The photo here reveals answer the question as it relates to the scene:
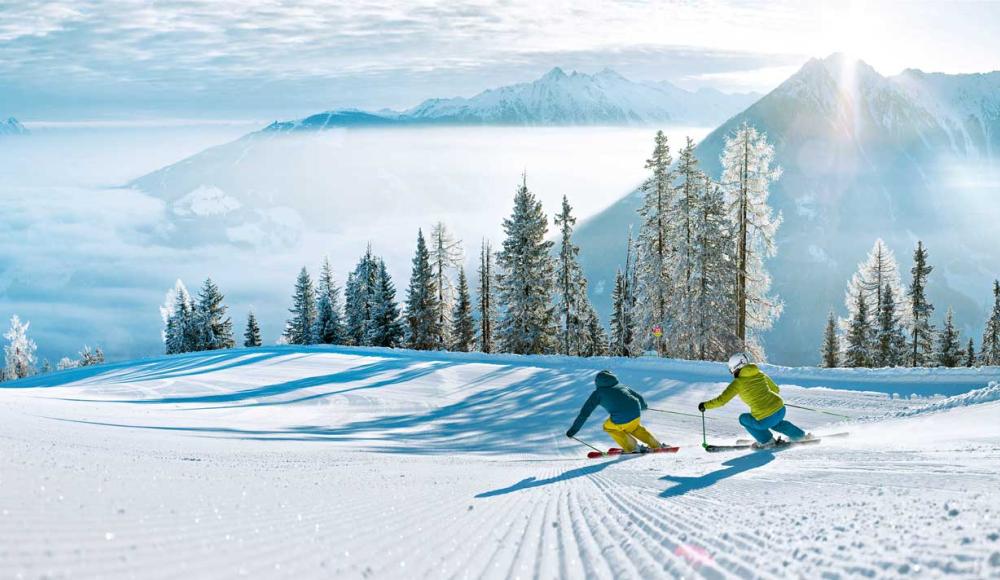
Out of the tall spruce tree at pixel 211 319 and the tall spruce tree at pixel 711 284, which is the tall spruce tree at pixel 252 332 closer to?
the tall spruce tree at pixel 211 319

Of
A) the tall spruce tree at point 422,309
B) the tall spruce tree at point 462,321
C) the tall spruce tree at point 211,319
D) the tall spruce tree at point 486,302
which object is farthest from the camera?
the tall spruce tree at point 211,319

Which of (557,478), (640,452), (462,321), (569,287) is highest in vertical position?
(569,287)

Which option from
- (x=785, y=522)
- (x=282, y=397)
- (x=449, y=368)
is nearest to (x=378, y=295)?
(x=449, y=368)

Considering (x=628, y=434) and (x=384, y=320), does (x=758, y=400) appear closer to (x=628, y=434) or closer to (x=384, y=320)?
(x=628, y=434)

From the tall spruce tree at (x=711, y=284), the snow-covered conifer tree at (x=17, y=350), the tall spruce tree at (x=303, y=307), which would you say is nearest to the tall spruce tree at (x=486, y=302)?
the tall spruce tree at (x=303, y=307)

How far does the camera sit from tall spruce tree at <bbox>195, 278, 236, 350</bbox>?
5912cm

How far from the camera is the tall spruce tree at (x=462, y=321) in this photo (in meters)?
53.8

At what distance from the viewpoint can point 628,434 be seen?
34.7 ft

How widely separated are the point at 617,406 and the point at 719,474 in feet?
9.77

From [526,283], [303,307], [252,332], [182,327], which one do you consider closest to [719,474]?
[526,283]

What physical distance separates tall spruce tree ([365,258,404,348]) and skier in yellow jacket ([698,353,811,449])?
138 ft

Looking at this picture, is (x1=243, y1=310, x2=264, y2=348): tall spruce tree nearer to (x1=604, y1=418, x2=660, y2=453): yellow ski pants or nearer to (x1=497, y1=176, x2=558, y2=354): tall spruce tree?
(x1=497, y1=176, x2=558, y2=354): tall spruce tree

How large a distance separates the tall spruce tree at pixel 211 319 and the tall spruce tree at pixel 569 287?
33.4 metres

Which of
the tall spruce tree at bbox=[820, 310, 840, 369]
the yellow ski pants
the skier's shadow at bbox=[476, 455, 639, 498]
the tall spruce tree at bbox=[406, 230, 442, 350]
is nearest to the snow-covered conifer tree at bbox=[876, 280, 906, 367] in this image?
the tall spruce tree at bbox=[820, 310, 840, 369]
